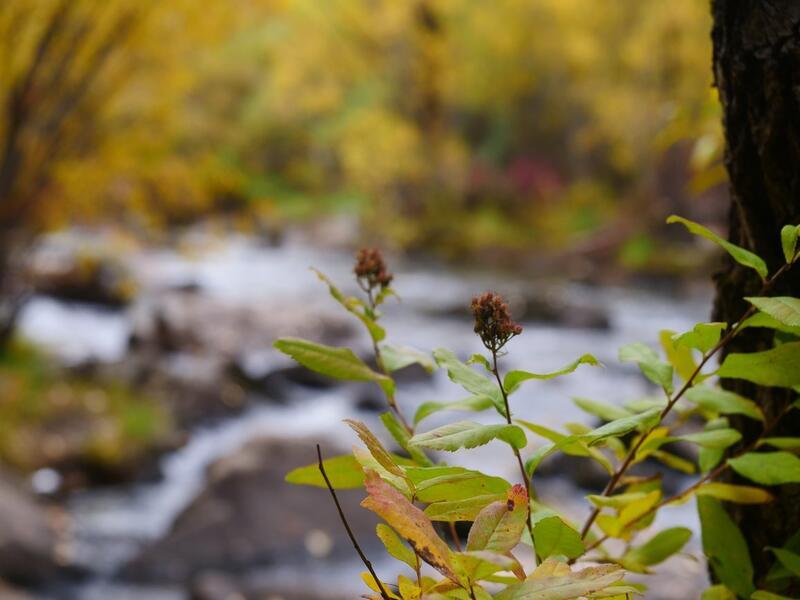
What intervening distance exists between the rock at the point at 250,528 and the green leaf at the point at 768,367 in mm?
3988

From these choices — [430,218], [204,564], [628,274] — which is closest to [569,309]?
[628,274]

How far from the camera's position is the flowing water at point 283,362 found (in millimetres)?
→ 4988

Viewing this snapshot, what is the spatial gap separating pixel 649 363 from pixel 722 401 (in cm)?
14

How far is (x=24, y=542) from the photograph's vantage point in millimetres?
4352

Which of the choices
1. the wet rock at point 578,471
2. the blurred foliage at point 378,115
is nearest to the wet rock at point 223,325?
the blurred foliage at point 378,115

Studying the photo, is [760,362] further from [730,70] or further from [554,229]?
[554,229]

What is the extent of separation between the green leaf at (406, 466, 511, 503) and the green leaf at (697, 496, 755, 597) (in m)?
0.36

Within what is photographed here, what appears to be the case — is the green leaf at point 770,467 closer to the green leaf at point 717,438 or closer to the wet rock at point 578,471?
the green leaf at point 717,438

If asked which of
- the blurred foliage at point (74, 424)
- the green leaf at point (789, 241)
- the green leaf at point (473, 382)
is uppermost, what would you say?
the blurred foliage at point (74, 424)

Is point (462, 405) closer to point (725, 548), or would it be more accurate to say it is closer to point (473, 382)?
point (473, 382)

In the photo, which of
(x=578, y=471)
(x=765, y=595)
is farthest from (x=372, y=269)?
(x=578, y=471)

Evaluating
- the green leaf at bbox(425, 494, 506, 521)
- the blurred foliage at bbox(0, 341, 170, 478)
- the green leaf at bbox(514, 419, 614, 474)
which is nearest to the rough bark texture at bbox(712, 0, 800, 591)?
the green leaf at bbox(514, 419, 614, 474)

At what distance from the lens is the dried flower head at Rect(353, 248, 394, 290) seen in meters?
0.81

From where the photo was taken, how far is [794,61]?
0.79m
